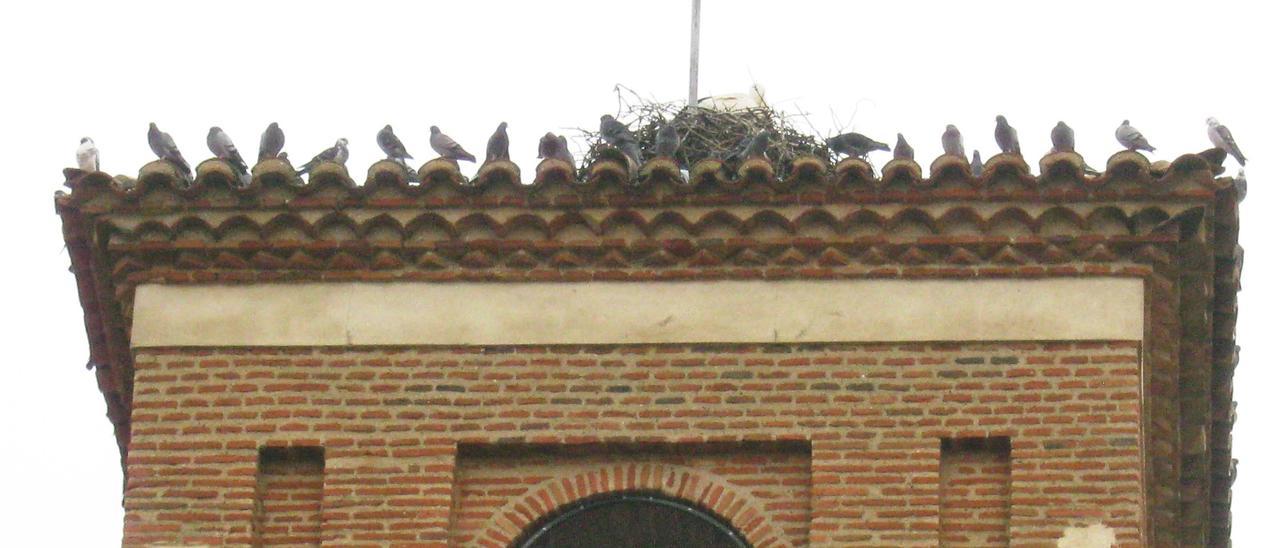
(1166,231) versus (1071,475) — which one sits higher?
(1166,231)

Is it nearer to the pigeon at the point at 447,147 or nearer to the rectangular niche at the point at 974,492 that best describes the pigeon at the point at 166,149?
the pigeon at the point at 447,147

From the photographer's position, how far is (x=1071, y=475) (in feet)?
56.3

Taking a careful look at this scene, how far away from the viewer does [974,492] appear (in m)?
17.3

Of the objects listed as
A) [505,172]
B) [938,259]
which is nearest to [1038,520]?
[938,259]

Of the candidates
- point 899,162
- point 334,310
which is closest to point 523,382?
point 334,310

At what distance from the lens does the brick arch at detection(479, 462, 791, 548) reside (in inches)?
683

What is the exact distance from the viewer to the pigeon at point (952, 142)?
59.5ft

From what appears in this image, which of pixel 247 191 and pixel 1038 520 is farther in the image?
pixel 247 191

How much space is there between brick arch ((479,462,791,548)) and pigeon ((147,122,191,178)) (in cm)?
252

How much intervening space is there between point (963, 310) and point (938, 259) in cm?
31

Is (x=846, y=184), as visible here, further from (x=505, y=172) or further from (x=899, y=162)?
(x=505, y=172)

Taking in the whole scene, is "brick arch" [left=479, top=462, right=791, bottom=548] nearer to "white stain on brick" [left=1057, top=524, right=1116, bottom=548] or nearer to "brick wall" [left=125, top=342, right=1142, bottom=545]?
"brick wall" [left=125, top=342, right=1142, bottom=545]

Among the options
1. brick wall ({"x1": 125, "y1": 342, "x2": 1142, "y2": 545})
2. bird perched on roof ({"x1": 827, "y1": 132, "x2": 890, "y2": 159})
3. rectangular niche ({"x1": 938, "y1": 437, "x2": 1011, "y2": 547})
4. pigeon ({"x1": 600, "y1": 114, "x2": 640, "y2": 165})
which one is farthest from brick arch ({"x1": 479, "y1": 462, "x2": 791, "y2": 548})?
bird perched on roof ({"x1": 827, "y1": 132, "x2": 890, "y2": 159})

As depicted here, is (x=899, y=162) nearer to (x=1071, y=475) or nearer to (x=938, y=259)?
(x=938, y=259)
